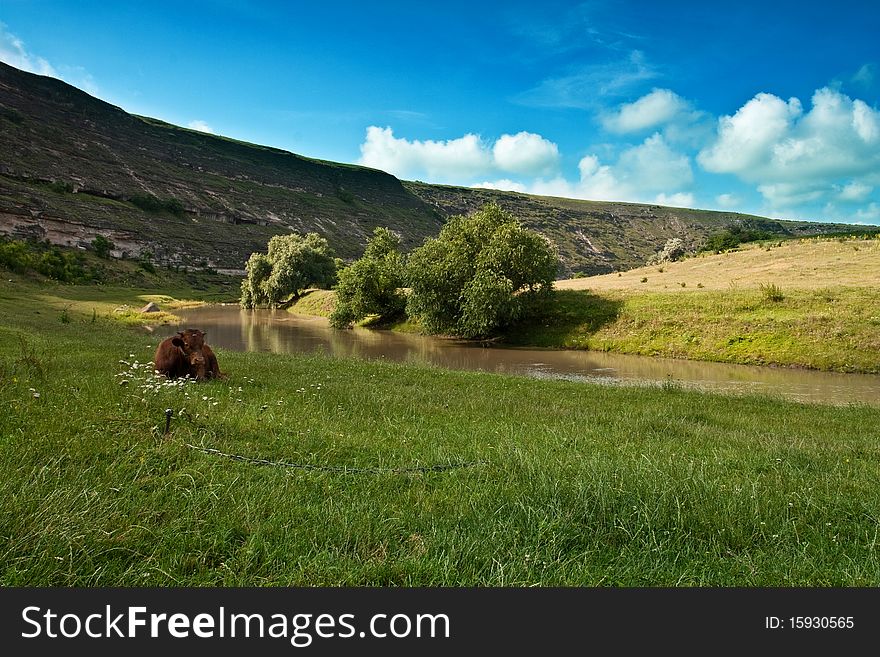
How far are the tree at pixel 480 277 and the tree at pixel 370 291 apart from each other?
638 cm

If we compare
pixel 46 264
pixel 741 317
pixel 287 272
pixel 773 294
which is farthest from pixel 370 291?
pixel 46 264

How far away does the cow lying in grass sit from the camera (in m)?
12.1

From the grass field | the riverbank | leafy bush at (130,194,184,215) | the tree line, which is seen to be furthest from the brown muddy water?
leafy bush at (130,194,184,215)

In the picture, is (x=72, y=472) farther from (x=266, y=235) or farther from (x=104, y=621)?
(x=266, y=235)

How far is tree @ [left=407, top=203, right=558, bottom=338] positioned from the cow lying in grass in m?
29.6

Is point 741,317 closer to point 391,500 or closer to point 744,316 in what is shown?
point 744,316

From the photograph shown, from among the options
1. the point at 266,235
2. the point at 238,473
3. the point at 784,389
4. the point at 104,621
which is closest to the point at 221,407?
the point at 238,473

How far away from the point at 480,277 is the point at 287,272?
155ft

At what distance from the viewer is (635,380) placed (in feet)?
82.1

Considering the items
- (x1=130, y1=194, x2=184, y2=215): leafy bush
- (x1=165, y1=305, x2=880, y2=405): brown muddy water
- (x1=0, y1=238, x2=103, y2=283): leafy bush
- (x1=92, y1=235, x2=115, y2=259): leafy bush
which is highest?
(x1=130, y1=194, x2=184, y2=215): leafy bush

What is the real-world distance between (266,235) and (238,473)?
569 ft

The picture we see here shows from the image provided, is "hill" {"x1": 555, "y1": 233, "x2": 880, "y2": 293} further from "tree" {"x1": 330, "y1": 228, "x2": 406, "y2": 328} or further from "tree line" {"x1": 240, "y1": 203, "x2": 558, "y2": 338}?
"tree" {"x1": 330, "y1": 228, "x2": 406, "y2": 328}

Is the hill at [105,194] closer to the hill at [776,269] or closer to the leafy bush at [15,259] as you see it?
the leafy bush at [15,259]

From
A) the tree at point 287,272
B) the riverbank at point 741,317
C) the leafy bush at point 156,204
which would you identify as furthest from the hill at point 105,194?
the riverbank at point 741,317
